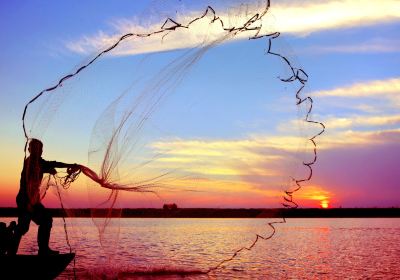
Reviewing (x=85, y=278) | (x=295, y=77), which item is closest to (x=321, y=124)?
(x=295, y=77)

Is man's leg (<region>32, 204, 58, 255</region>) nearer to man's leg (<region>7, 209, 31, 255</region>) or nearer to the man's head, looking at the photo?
man's leg (<region>7, 209, 31, 255</region>)

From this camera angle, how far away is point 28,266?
14.0 metres

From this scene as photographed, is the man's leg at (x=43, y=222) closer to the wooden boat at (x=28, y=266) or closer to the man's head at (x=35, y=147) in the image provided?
the wooden boat at (x=28, y=266)

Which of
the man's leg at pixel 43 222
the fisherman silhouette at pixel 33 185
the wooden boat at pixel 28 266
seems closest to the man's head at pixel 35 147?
the fisherman silhouette at pixel 33 185

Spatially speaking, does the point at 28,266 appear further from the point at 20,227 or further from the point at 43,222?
the point at 43,222

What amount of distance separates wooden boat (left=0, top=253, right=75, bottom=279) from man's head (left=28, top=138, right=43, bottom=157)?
264 cm

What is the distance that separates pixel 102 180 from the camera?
13.2 m

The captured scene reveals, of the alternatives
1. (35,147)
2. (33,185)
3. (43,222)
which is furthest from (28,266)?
(35,147)

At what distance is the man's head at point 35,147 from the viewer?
13.0m

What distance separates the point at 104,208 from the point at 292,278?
897 cm

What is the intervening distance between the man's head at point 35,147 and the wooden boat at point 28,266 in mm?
2641

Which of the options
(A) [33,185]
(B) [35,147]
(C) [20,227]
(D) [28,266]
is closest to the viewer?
(B) [35,147]

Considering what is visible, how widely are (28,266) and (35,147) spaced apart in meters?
3.05

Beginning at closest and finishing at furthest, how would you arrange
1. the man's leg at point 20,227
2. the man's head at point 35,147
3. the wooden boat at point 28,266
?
the man's head at point 35,147, the man's leg at point 20,227, the wooden boat at point 28,266
